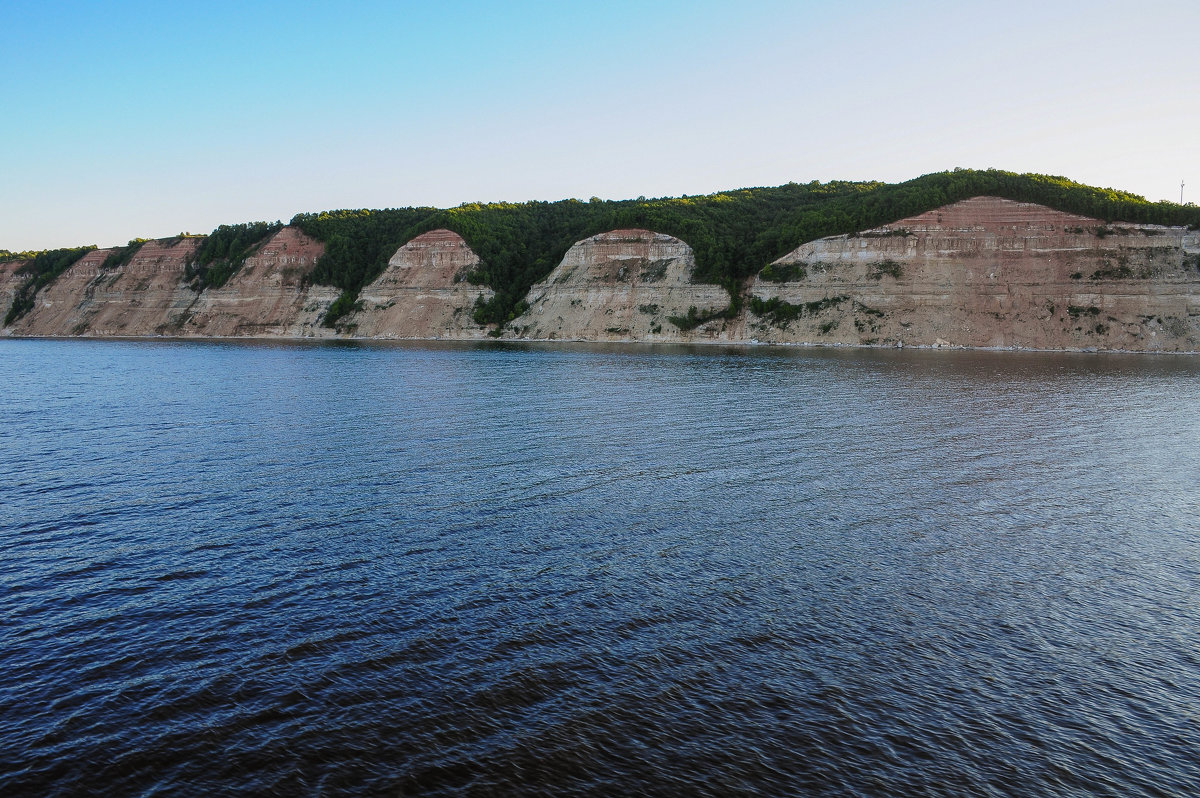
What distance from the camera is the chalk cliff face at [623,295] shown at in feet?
410

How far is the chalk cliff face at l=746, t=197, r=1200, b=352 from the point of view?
330ft

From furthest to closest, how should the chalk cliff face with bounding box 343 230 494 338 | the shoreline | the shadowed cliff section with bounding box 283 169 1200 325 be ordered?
the chalk cliff face with bounding box 343 230 494 338 → the shadowed cliff section with bounding box 283 169 1200 325 → the shoreline

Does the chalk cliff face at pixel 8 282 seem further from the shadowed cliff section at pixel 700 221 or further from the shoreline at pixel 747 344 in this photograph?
the shadowed cliff section at pixel 700 221

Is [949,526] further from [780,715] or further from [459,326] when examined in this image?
[459,326]

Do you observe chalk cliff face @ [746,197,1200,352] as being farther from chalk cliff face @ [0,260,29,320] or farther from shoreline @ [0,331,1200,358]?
chalk cliff face @ [0,260,29,320]

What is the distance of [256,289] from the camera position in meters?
157

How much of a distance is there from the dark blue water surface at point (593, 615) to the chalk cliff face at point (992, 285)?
81.2 m

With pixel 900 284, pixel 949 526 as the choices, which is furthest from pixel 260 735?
pixel 900 284

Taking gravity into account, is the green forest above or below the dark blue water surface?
above

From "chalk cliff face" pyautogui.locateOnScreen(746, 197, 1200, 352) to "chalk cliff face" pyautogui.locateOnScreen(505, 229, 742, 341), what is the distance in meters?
10.4

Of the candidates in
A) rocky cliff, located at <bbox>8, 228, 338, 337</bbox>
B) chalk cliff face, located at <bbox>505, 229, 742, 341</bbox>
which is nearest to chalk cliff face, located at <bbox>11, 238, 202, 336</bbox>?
rocky cliff, located at <bbox>8, 228, 338, 337</bbox>

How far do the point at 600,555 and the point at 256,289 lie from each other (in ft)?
521

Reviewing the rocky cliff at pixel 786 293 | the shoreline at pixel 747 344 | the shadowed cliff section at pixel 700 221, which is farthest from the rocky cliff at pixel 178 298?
the shadowed cliff section at pixel 700 221

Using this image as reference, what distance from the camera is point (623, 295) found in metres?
130
